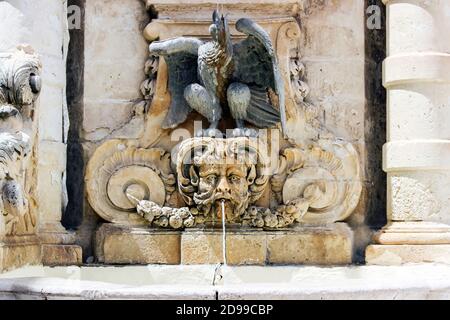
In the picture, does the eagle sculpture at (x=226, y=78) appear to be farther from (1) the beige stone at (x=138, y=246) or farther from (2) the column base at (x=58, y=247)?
(2) the column base at (x=58, y=247)

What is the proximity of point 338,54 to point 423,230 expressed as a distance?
4.16 feet

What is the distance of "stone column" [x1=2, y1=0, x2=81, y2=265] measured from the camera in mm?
6457

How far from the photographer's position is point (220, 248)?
21.6 ft

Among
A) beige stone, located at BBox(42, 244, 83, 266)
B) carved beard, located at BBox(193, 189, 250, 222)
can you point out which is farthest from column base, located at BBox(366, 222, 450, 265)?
beige stone, located at BBox(42, 244, 83, 266)

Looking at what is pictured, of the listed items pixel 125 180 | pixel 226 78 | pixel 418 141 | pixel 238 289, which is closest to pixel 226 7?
pixel 226 78

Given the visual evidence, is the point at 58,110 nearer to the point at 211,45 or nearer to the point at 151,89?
the point at 151,89

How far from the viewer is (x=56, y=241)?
654 cm

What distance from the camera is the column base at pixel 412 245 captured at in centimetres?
648

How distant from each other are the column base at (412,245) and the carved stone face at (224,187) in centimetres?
87

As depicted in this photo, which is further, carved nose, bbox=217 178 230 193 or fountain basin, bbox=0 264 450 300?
carved nose, bbox=217 178 230 193

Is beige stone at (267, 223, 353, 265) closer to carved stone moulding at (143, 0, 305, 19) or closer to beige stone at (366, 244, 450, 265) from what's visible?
beige stone at (366, 244, 450, 265)

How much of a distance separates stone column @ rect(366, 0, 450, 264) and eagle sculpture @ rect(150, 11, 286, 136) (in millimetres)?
757

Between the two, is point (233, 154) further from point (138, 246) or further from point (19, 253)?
point (19, 253)

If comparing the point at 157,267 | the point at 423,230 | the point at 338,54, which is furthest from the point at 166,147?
the point at 423,230
